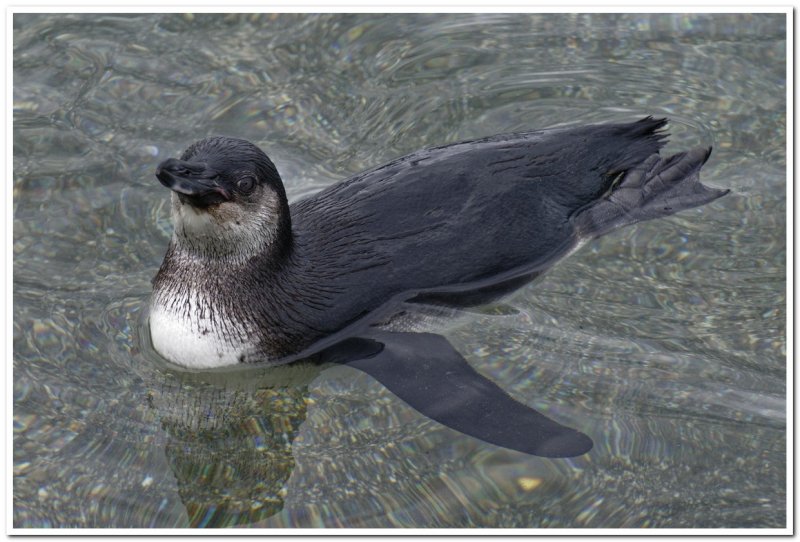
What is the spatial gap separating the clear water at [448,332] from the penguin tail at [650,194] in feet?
0.35

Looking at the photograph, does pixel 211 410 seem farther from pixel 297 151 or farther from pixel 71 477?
pixel 297 151

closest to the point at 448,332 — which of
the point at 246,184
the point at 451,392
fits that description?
the point at 451,392

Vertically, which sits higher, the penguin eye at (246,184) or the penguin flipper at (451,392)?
the penguin eye at (246,184)

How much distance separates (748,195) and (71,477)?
490 centimetres

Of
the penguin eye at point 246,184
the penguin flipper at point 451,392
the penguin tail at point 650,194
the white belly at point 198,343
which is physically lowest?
the penguin flipper at point 451,392

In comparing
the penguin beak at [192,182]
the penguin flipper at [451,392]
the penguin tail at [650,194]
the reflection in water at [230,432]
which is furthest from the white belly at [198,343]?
the penguin tail at [650,194]

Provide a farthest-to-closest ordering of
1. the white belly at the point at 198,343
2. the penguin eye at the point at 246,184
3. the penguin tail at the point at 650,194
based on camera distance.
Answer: the penguin tail at the point at 650,194 < the white belly at the point at 198,343 < the penguin eye at the point at 246,184

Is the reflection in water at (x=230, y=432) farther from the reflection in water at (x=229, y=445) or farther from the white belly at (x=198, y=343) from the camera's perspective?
the white belly at (x=198, y=343)

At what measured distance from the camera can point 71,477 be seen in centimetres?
608

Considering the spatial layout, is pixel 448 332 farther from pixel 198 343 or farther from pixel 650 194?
pixel 650 194

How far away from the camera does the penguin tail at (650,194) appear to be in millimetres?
7629

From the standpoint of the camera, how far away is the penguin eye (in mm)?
6320

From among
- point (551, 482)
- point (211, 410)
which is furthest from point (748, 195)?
point (211, 410)

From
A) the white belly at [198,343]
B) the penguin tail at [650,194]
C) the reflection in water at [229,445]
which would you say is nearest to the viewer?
the reflection in water at [229,445]
